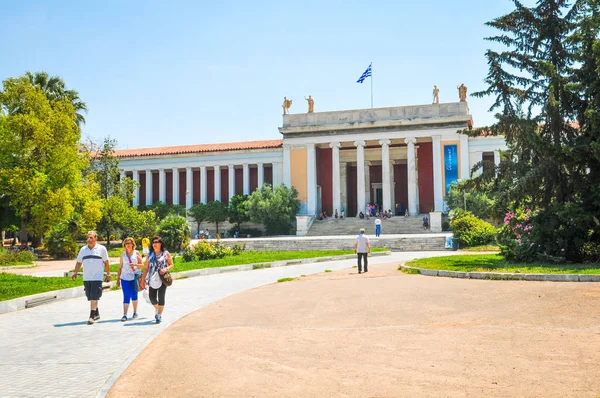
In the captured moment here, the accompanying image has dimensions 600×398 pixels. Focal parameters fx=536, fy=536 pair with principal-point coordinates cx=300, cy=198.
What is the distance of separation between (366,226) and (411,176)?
6420mm

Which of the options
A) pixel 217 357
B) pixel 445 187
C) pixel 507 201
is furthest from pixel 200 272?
pixel 445 187

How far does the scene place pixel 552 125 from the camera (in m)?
15.8

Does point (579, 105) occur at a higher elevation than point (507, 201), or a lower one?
higher

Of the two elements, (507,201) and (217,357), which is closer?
(217,357)

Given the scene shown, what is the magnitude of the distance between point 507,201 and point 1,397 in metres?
14.5

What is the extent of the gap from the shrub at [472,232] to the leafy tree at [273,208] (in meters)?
17.2

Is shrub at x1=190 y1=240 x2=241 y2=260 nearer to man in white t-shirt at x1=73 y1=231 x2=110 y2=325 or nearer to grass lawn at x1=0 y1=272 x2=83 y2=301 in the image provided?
grass lawn at x1=0 y1=272 x2=83 y2=301

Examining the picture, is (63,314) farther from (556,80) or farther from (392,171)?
(392,171)

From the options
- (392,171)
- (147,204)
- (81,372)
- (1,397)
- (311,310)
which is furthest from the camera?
(147,204)

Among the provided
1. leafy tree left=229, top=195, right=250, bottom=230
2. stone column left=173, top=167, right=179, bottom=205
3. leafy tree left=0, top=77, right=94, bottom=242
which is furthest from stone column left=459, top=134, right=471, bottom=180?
leafy tree left=0, top=77, right=94, bottom=242

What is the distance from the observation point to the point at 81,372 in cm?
543

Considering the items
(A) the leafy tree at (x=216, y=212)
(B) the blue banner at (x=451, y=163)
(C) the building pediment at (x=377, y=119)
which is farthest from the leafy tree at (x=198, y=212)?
(B) the blue banner at (x=451, y=163)

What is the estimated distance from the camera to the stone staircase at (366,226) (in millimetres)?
39281

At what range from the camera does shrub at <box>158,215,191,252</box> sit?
94.7ft
